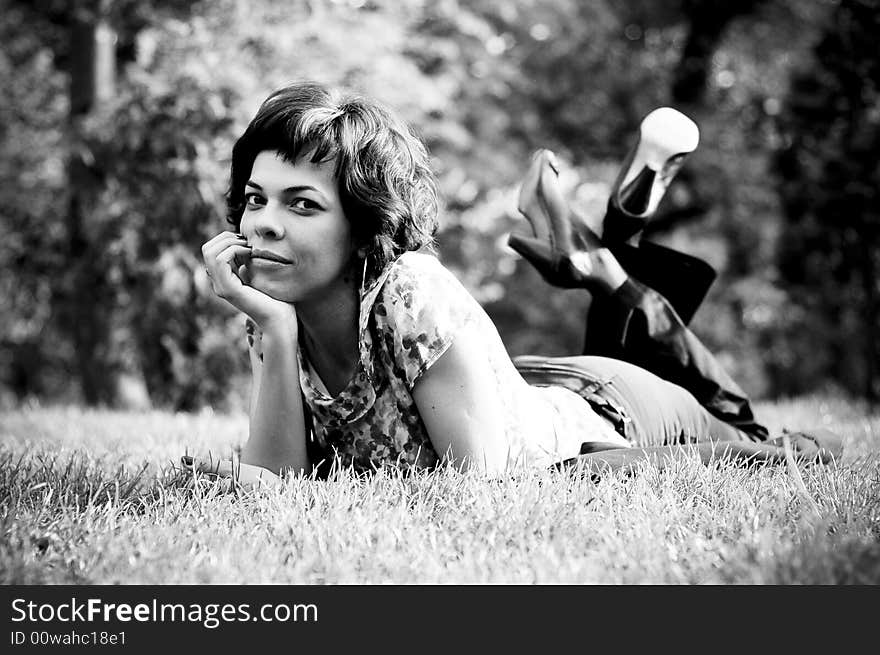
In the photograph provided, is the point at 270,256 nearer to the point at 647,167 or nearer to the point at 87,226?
the point at 647,167

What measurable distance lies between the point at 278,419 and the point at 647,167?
194cm

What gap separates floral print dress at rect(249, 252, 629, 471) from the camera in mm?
2416

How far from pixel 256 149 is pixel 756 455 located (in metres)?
1.70

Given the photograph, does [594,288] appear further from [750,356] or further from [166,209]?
[750,356]

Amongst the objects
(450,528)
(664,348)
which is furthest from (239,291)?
(664,348)

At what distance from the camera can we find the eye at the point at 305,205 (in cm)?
247

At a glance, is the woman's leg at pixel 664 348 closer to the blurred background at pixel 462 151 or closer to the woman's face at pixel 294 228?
the woman's face at pixel 294 228

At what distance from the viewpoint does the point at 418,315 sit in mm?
2414

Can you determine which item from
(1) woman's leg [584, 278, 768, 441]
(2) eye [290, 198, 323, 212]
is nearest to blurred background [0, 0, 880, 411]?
(1) woman's leg [584, 278, 768, 441]

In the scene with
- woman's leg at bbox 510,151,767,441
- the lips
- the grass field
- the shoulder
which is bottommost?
the grass field

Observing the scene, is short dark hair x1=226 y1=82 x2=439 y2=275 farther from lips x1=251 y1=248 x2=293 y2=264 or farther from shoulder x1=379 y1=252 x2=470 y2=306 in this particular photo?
lips x1=251 y1=248 x2=293 y2=264

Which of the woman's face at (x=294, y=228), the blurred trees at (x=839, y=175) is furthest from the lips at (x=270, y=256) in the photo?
the blurred trees at (x=839, y=175)

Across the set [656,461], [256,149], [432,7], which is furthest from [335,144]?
[432,7]

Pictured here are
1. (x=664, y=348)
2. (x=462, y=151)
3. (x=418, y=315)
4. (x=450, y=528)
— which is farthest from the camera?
(x=462, y=151)
